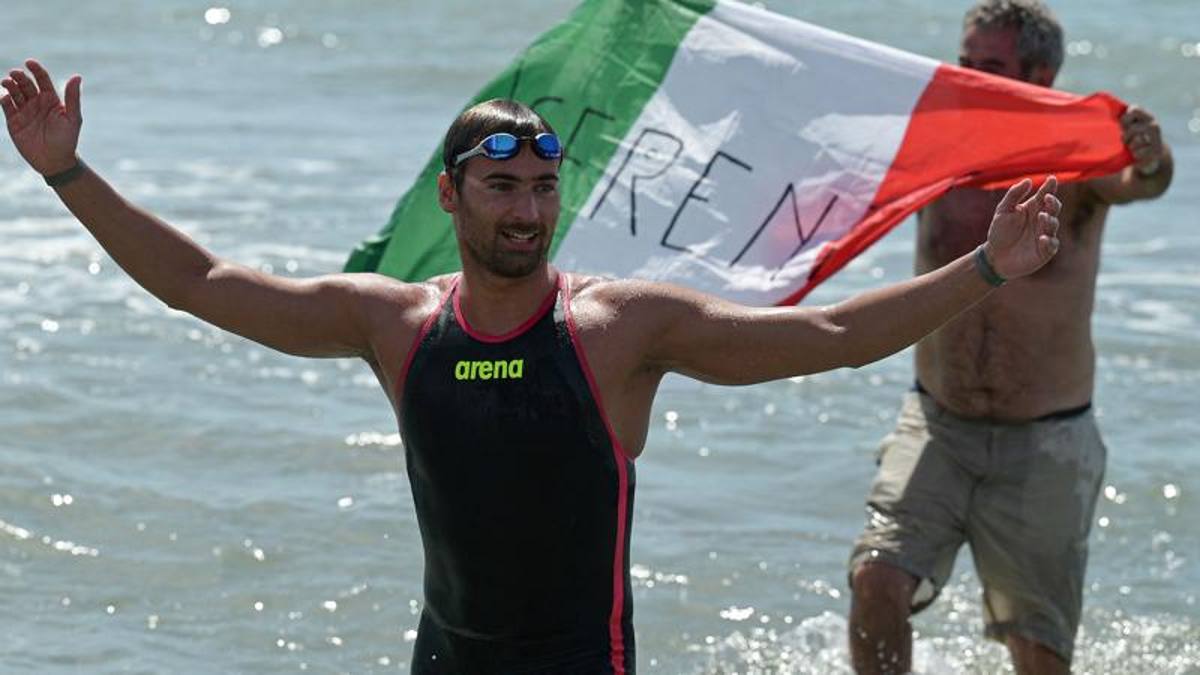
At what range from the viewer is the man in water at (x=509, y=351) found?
200 inches

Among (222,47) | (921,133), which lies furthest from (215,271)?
(222,47)

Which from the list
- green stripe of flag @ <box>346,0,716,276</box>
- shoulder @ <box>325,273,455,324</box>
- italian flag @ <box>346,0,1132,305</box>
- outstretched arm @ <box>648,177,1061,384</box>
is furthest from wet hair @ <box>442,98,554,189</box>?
green stripe of flag @ <box>346,0,716,276</box>

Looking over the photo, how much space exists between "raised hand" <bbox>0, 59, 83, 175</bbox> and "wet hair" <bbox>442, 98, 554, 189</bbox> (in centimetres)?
86

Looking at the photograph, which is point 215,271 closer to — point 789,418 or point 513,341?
point 513,341

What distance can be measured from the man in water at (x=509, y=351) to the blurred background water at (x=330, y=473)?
2.99 m

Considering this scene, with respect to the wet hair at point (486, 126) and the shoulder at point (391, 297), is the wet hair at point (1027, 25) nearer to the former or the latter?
the wet hair at point (486, 126)

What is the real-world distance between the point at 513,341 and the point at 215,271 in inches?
28.4

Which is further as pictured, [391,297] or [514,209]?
[391,297]

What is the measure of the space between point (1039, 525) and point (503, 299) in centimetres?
269

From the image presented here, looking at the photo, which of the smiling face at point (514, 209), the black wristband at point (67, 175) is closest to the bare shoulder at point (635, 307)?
the smiling face at point (514, 209)

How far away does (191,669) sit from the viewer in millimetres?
7945

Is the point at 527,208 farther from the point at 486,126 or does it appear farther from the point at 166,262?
the point at 166,262

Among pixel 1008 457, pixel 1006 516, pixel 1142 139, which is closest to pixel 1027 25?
pixel 1142 139

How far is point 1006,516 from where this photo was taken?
7.24m
